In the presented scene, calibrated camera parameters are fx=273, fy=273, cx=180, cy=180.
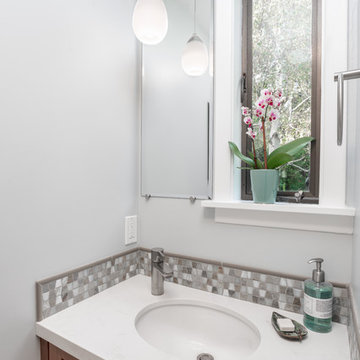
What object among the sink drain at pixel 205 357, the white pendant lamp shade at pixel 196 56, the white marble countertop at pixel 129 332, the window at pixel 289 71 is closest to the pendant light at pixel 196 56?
the white pendant lamp shade at pixel 196 56

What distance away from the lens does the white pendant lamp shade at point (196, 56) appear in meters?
1.13

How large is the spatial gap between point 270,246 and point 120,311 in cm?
58

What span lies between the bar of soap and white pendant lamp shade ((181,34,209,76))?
962 mm

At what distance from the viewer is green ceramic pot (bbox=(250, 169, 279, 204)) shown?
0.98 metres

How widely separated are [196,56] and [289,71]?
14.9 inches

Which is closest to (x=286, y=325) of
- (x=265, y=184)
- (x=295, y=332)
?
(x=295, y=332)

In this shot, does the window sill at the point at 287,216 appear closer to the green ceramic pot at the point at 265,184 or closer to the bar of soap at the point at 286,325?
the green ceramic pot at the point at 265,184

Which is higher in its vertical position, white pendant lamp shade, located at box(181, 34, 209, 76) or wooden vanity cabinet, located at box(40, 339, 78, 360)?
white pendant lamp shade, located at box(181, 34, 209, 76)

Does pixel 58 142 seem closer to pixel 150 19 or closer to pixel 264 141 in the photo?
pixel 150 19

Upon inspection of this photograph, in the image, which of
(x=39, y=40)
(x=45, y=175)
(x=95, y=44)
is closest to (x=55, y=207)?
(x=45, y=175)

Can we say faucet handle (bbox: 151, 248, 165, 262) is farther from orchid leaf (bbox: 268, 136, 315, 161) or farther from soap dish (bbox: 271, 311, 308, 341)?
orchid leaf (bbox: 268, 136, 315, 161)

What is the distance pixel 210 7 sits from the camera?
3.68 ft

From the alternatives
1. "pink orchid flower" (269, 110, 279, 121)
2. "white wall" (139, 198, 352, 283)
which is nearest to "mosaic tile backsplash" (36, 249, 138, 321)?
"white wall" (139, 198, 352, 283)

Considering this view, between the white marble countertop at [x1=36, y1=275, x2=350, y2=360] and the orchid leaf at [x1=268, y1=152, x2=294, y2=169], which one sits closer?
the white marble countertop at [x1=36, y1=275, x2=350, y2=360]
